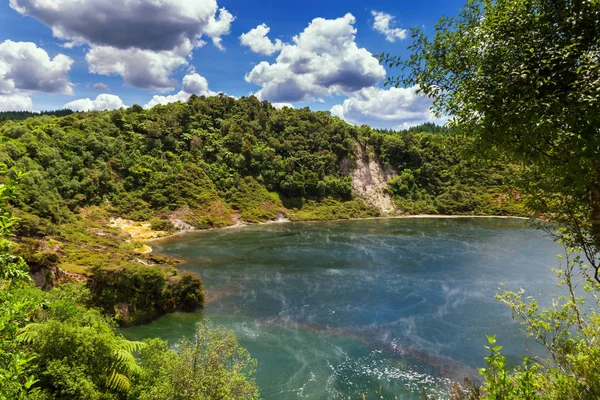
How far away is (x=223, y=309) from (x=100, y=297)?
37.4 feet

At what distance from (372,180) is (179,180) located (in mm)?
65150

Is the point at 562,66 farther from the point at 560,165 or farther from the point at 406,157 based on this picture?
the point at 406,157

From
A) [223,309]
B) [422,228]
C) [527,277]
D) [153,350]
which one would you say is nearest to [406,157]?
[422,228]

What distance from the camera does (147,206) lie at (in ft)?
271

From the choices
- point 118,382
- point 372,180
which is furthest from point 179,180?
point 118,382

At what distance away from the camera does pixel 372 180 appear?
120875 mm

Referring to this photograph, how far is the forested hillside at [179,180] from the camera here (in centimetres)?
3534

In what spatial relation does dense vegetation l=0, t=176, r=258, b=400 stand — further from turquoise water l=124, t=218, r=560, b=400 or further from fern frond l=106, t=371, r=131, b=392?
turquoise water l=124, t=218, r=560, b=400

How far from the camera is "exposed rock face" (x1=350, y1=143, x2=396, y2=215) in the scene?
11481 centimetres

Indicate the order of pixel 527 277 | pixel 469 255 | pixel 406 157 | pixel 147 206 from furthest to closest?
pixel 406 157, pixel 147 206, pixel 469 255, pixel 527 277

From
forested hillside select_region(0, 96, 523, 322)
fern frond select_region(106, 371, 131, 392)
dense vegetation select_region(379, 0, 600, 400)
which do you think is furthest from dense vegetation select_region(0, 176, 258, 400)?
forested hillside select_region(0, 96, 523, 322)

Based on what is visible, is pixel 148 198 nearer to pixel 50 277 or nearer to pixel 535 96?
pixel 50 277

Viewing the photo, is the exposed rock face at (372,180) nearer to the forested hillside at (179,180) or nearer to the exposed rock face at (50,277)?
the forested hillside at (179,180)

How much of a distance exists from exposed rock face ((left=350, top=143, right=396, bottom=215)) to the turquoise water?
43.6m
